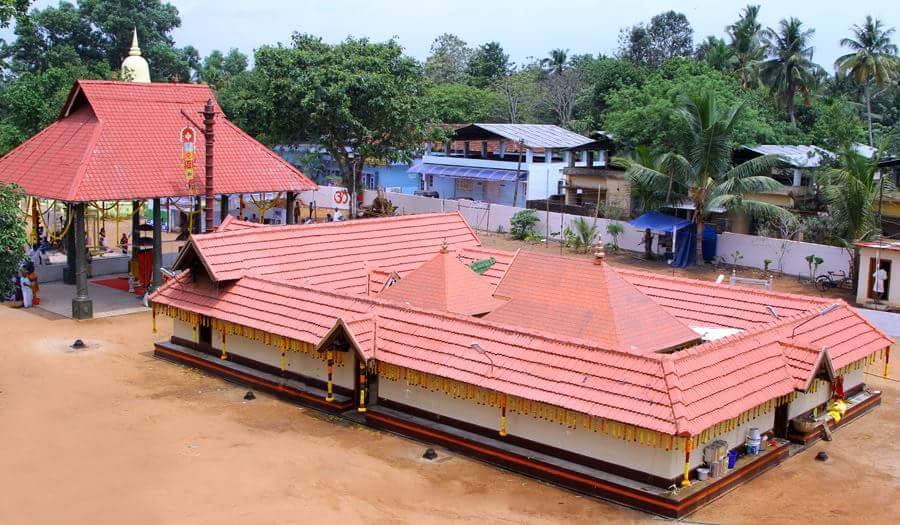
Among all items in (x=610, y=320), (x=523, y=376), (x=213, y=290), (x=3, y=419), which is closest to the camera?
(x=523, y=376)

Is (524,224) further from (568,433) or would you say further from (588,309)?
(568,433)

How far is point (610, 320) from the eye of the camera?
1852 centimetres

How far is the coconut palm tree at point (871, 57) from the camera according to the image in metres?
57.4

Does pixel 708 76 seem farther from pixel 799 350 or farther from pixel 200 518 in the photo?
pixel 200 518

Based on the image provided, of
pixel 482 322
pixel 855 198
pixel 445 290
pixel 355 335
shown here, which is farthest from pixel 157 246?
pixel 855 198

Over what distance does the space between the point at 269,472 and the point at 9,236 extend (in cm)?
850

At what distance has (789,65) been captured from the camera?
5991 centimetres

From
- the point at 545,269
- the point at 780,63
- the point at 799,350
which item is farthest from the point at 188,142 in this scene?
the point at 780,63

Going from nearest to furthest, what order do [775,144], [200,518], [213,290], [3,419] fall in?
[200,518] → [3,419] → [213,290] → [775,144]

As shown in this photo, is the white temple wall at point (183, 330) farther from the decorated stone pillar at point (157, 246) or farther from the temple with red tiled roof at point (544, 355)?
the decorated stone pillar at point (157, 246)

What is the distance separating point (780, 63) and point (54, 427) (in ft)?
172

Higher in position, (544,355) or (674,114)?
(674,114)

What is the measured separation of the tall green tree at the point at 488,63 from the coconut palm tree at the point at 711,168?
50.0 meters

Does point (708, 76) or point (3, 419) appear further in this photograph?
point (708, 76)
